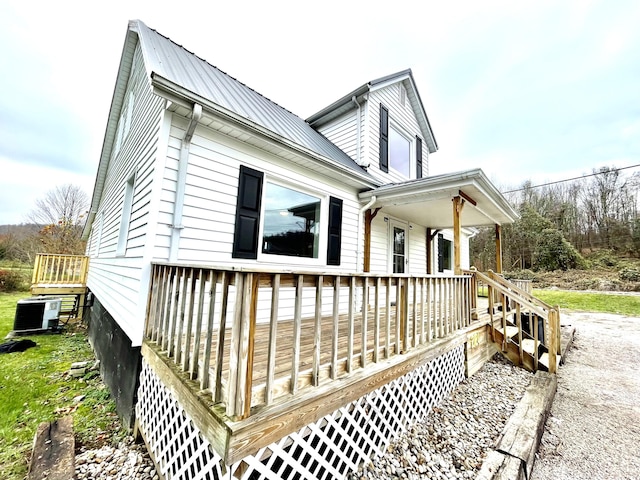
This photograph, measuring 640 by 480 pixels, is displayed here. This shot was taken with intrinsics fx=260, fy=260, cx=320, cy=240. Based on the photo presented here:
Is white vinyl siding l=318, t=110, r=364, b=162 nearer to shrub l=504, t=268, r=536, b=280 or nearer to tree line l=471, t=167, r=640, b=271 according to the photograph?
shrub l=504, t=268, r=536, b=280

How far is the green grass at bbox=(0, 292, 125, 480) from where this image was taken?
104 inches

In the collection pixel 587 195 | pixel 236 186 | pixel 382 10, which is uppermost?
pixel 382 10

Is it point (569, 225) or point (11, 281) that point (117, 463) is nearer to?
point (11, 281)

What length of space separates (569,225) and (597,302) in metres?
11.8

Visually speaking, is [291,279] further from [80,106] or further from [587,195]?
[587,195]

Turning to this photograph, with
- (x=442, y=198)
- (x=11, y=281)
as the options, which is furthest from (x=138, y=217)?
(x=11, y=281)

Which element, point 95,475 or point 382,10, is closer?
point 95,475

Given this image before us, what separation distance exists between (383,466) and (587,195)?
28.4m

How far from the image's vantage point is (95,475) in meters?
2.19

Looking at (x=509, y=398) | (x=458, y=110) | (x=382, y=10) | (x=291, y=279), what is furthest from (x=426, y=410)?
(x=458, y=110)

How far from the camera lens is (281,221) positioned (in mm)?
4152

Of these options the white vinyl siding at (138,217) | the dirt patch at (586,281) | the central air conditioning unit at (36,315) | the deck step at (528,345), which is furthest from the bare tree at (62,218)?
the dirt patch at (586,281)

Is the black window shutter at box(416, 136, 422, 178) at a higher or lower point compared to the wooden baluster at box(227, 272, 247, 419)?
higher

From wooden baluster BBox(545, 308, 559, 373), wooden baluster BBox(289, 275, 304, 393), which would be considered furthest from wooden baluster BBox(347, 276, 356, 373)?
wooden baluster BBox(545, 308, 559, 373)
